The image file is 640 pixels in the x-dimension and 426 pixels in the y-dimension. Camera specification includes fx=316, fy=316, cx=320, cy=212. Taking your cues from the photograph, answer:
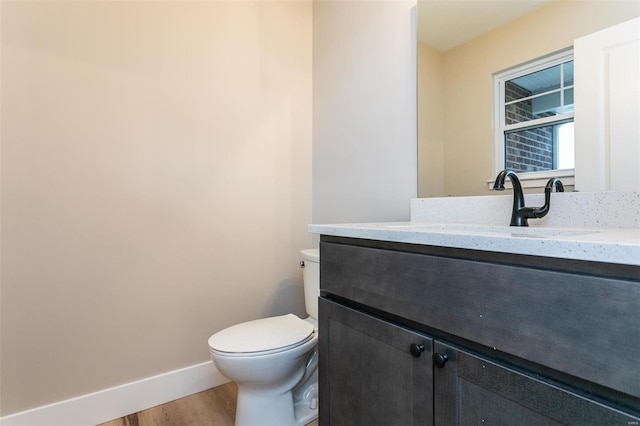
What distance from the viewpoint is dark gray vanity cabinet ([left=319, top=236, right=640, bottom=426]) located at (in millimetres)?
471

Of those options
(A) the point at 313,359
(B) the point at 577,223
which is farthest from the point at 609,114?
(A) the point at 313,359

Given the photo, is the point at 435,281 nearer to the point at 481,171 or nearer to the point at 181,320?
the point at 481,171

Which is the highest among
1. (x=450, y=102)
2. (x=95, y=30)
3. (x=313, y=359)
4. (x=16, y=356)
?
(x=95, y=30)

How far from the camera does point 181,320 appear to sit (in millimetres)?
1645

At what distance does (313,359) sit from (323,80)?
1.61 metres

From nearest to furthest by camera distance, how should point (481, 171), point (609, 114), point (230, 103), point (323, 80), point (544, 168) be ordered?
point (609, 114)
point (544, 168)
point (481, 171)
point (230, 103)
point (323, 80)

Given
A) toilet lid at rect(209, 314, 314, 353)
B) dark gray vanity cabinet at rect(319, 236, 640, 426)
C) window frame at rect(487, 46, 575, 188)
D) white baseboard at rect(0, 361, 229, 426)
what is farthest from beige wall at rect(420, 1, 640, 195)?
white baseboard at rect(0, 361, 229, 426)

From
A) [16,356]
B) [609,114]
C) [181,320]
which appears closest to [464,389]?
[609,114]

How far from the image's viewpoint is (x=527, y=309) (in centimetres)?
55

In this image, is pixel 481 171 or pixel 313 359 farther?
pixel 313 359

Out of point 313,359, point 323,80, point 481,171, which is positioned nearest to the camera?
point 481,171

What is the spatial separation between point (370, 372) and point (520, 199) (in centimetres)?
68

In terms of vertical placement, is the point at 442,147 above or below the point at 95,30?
below

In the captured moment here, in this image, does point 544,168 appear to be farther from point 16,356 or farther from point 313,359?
point 16,356
